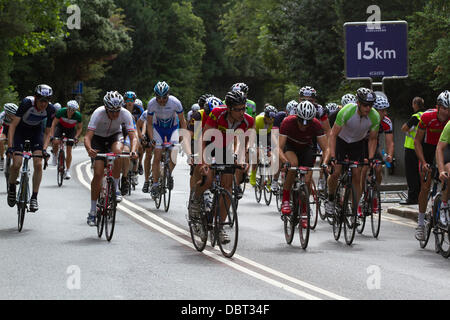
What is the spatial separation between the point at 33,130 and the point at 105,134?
1.38 metres

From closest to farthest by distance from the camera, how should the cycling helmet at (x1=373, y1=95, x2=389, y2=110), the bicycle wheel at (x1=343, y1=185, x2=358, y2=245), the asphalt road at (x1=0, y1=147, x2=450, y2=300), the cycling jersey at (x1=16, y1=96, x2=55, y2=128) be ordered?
the asphalt road at (x1=0, y1=147, x2=450, y2=300)
the bicycle wheel at (x1=343, y1=185, x2=358, y2=245)
the cycling jersey at (x1=16, y1=96, x2=55, y2=128)
the cycling helmet at (x1=373, y1=95, x2=389, y2=110)

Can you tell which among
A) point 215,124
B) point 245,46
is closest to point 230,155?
point 215,124

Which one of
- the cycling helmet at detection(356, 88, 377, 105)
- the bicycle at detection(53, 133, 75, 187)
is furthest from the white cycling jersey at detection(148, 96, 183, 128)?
the bicycle at detection(53, 133, 75, 187)

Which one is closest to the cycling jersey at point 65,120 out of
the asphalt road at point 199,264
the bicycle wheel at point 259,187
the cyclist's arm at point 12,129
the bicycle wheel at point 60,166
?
the bicycle wheel at point 60,166

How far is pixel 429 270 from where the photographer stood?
982 centimetres

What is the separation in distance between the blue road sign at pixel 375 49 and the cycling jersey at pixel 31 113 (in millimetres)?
7803

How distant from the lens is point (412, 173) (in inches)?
675

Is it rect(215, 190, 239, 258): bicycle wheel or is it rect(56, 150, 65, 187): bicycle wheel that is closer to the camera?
rect(215, 190, 239, 258): bicycle wheel

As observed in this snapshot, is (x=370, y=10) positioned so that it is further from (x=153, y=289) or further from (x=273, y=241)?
(x=153, y=289)

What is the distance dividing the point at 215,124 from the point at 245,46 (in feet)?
171

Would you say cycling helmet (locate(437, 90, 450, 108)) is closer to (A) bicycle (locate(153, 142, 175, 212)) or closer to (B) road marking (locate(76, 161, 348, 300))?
(B) road marking (locate(76, 161, 348, 300))

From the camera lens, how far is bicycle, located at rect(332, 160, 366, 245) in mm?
11727

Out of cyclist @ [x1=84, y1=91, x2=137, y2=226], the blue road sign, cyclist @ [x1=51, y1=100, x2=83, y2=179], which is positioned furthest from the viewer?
cyclist @ [x1=51, y1=100, x2=83, y2=179]

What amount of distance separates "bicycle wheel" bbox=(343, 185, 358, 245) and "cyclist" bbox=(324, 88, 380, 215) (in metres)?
0.26
